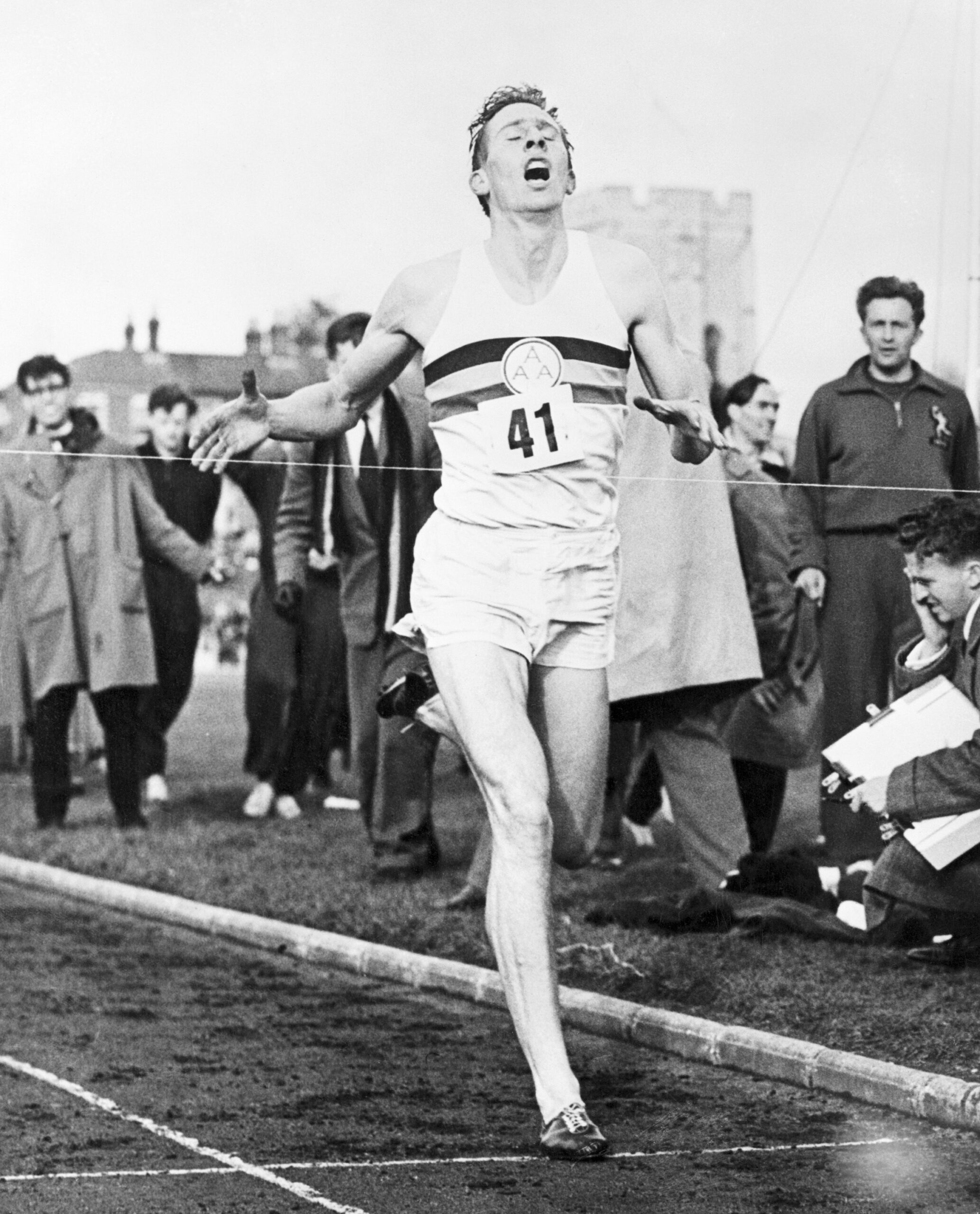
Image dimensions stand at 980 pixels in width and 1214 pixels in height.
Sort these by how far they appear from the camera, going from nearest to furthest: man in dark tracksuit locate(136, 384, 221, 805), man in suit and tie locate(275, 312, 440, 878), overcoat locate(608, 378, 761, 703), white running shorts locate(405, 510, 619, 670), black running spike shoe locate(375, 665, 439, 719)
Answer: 1. white running shorts locate(405, 510, 619, 670)
2. black running spike shoe locate(375, 665, 439, 719)
3. overcoat locate(608, 378, 761, 703)
4. man in suit and tie locate(275, 312, 440, 878)
5. man in dark tracksuit locate(136, 384, 221, 805)

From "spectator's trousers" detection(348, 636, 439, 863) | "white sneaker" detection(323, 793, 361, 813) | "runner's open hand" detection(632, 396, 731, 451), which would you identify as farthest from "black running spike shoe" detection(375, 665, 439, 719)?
"white sneaker" detection(323, 793, 361, 813)

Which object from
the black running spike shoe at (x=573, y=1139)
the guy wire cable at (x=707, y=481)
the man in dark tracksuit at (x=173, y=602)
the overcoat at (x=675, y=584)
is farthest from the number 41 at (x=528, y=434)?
the man in dark tracksuit at (x=173, y=602)

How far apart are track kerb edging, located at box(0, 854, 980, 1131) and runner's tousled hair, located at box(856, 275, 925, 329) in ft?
8.86

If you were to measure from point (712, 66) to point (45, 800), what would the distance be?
18.1ft

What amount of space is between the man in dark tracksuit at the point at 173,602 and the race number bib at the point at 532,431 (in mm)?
5889

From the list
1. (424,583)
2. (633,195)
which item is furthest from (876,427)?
(424,583)

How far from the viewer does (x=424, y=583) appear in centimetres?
582

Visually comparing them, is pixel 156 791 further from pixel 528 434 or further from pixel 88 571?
pixel 528 434

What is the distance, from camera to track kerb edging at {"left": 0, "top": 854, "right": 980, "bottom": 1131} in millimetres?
6043

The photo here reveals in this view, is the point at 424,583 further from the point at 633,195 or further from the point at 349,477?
the point at 349,477


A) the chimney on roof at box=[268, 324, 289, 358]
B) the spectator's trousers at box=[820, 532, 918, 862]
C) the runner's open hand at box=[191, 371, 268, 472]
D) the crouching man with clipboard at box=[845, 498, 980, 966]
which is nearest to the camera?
the runner's open hand at box=[191, 371, 268, 472]

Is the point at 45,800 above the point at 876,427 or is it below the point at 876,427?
below

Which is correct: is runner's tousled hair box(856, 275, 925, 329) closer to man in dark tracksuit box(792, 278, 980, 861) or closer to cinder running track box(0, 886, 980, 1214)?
man in dark tracksuit box(792, 278, 980, 861)

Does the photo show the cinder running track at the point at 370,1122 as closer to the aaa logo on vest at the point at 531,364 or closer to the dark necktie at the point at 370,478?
the aaa logo on vest at the point at 531,364
